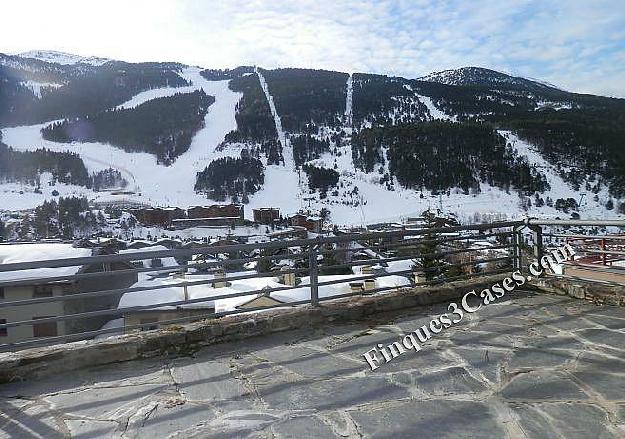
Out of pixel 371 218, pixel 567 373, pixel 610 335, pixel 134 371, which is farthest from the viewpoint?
pixel 371 218

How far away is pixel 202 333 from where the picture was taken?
4363 mm

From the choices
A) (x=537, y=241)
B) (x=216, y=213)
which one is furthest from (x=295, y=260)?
(x=216, y=213)

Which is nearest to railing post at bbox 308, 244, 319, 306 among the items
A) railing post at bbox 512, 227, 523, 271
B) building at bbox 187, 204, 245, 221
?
railing post at bbox 512, 227, 523, 271

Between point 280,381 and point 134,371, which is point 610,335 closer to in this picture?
point 280,381

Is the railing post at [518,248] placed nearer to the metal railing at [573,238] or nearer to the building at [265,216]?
the metal railing at [573,238]

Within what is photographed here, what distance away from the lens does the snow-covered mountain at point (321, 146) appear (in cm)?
10708

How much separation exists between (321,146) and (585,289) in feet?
488

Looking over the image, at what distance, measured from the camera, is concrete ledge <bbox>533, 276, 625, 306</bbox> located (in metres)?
5.27

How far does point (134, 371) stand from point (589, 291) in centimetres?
507

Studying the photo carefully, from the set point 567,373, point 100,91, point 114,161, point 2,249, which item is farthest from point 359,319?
Result: point 100,91

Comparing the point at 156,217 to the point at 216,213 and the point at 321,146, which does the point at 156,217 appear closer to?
the point at 216,213

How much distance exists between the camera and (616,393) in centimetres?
296

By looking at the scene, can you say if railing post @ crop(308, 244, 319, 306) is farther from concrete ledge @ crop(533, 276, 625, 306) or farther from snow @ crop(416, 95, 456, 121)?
snow @ crop(416, 95, 456, 121)

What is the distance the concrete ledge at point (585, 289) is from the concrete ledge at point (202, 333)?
3.71ft
